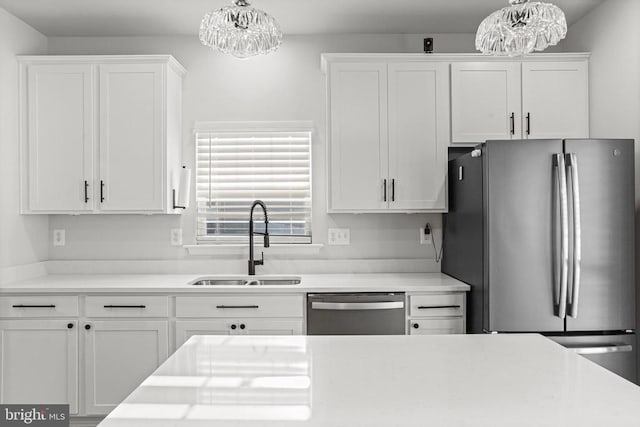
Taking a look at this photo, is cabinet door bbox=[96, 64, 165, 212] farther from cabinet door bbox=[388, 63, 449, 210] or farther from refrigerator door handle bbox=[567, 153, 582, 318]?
refrigerator door handle bbox=[567, 153, 582, 318]

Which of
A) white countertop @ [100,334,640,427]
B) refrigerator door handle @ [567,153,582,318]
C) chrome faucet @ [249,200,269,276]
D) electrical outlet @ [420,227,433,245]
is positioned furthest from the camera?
electrical outlet @ [420,227,433,245]

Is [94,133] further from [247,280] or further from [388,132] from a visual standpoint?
[388,132]

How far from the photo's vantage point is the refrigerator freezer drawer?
2609 millimetres

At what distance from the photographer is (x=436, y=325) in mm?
2908

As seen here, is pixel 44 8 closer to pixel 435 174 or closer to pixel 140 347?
pixel 140 347

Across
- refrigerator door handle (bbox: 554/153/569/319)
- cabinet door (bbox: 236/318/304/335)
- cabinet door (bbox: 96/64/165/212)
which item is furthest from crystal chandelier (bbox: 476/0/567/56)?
cabinet door (bbox: 96/64/165/212)

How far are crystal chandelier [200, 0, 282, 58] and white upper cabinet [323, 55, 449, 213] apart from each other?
1552 mm

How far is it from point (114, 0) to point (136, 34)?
545mm

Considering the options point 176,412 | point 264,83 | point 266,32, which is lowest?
point 176,412

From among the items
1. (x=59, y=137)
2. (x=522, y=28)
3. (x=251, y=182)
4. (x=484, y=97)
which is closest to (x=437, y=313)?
(x=484, y=97)

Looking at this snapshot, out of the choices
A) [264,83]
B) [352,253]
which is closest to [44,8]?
[264,83]

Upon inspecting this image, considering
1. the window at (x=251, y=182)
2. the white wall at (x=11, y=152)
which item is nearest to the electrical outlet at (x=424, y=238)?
the window at (x=251, y=182)

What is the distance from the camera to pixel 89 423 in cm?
299

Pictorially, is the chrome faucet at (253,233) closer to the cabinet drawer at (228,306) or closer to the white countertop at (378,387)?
the cabinet drawer at (228,306)
